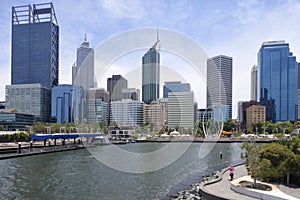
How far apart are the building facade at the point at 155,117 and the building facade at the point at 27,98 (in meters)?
40.1

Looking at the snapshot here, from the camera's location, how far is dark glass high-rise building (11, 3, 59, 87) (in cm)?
11656

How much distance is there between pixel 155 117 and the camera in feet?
315

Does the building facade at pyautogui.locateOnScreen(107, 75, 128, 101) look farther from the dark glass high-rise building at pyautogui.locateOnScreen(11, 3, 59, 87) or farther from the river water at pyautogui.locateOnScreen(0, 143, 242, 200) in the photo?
the dark glass high-rise building at pyautogui.locateOnScreen(11, 3, 59, 87)

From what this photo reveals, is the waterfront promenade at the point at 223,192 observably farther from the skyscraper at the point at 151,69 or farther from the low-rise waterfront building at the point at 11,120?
the low-rise waterfront building at the point at 11,120

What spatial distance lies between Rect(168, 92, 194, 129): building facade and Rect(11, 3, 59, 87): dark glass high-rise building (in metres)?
53.7

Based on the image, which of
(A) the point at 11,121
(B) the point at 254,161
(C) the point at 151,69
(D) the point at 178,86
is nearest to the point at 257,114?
(D) the point at 178,86

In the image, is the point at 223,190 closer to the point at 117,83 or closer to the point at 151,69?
the point at 151,69

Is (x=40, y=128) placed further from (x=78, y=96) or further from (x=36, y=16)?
(x=36, y=16)

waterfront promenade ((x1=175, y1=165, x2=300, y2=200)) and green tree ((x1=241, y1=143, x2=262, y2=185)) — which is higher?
green tree ((x1=241, y1=143, x2=262, y2=185))

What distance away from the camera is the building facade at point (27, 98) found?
107 metres

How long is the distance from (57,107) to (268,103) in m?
86.5

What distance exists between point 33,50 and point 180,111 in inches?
2668

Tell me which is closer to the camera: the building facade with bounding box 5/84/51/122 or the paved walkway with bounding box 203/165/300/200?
the paved walkway with bounding box 203/165/300/200

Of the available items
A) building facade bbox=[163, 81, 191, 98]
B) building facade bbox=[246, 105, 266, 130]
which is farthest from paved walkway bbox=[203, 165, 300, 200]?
building facade bbox=[246, 105, 266, 130]
